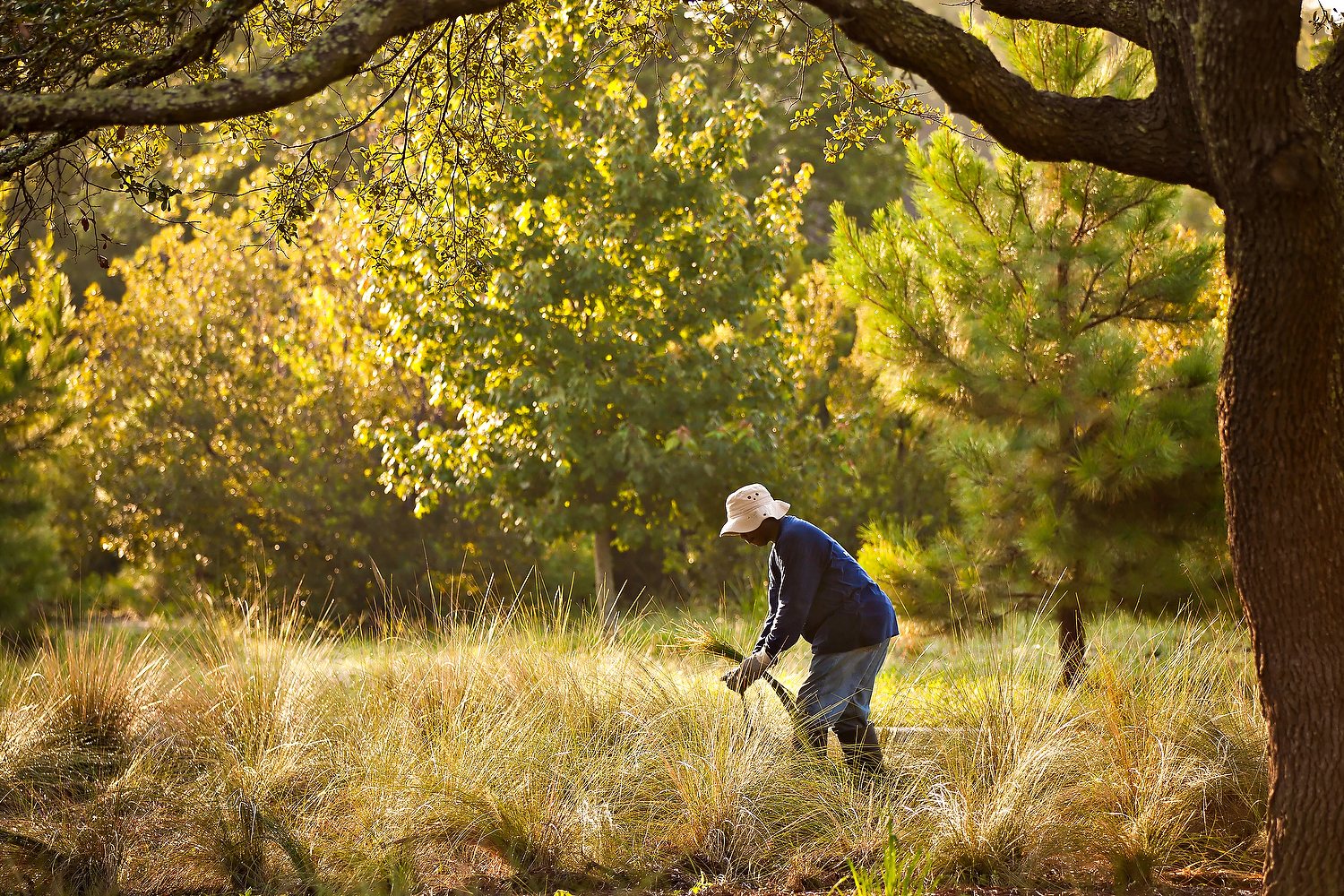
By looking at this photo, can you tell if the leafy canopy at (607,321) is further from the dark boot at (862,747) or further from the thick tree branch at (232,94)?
the thick tree branch at (232,94)

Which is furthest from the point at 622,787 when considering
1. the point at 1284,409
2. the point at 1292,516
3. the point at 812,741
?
the point at 1284,409

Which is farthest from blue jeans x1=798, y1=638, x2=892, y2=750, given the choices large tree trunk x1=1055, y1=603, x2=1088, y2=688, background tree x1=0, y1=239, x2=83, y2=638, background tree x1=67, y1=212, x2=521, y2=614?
background tree x1=67, y1=212, x2=521, y2=614

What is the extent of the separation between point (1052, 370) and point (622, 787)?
3609 mm

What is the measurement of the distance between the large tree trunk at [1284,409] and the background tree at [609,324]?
664cm

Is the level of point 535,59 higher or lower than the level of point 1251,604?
higher

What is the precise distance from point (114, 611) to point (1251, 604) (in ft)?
50.7

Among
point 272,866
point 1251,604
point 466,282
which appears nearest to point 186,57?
point 466,282

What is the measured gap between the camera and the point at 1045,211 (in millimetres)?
6961

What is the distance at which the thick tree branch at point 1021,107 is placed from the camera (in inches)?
142

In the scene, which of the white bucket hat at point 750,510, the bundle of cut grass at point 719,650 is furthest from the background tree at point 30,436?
the white bucket hat at point 750,510

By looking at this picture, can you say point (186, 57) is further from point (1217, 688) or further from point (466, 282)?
point (1217, 688)

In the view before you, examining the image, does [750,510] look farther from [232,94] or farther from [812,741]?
[232,94]

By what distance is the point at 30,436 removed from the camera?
10562 millimetres

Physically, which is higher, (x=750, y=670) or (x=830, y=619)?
(x=830, y=619)
